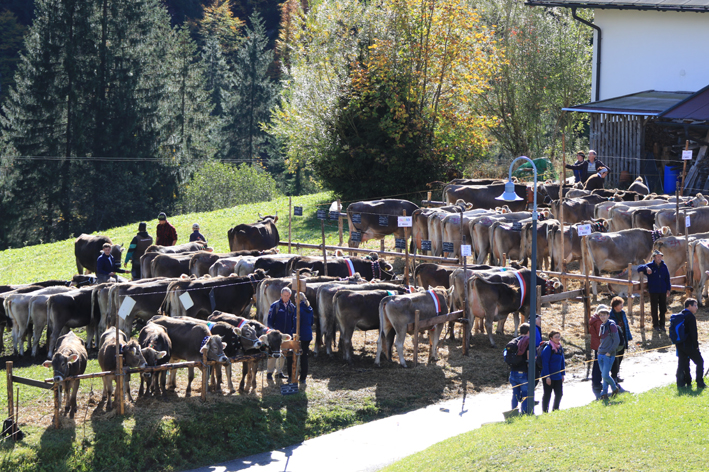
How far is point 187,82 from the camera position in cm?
6303

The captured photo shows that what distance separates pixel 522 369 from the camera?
13758 millimetres

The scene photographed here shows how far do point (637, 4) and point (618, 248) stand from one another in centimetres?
1734

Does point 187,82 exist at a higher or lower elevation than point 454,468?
higher

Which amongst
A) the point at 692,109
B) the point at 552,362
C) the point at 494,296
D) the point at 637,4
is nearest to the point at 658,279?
the point at 494,296

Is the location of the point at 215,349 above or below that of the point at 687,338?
below

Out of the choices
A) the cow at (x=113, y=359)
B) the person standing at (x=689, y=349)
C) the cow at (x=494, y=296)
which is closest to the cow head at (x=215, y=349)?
the cow at (x=113, y=359)

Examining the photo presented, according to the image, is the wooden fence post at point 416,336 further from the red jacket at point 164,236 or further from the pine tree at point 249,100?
the pine tree at point 249,100

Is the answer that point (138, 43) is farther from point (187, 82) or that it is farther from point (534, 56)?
point (534, 56)

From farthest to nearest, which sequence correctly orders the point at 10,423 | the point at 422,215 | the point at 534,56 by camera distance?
the point at 534,56
the point at 422,215
the point at 10,423

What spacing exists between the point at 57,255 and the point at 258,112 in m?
40.3

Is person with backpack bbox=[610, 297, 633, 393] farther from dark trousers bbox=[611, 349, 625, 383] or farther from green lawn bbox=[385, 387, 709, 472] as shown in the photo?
green lawn bbox=[385, 387, 709, 472]

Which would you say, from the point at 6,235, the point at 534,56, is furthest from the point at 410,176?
the point at 6,235

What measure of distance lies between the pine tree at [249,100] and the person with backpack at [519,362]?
195 ft

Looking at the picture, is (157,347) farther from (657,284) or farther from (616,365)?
(657,284)
